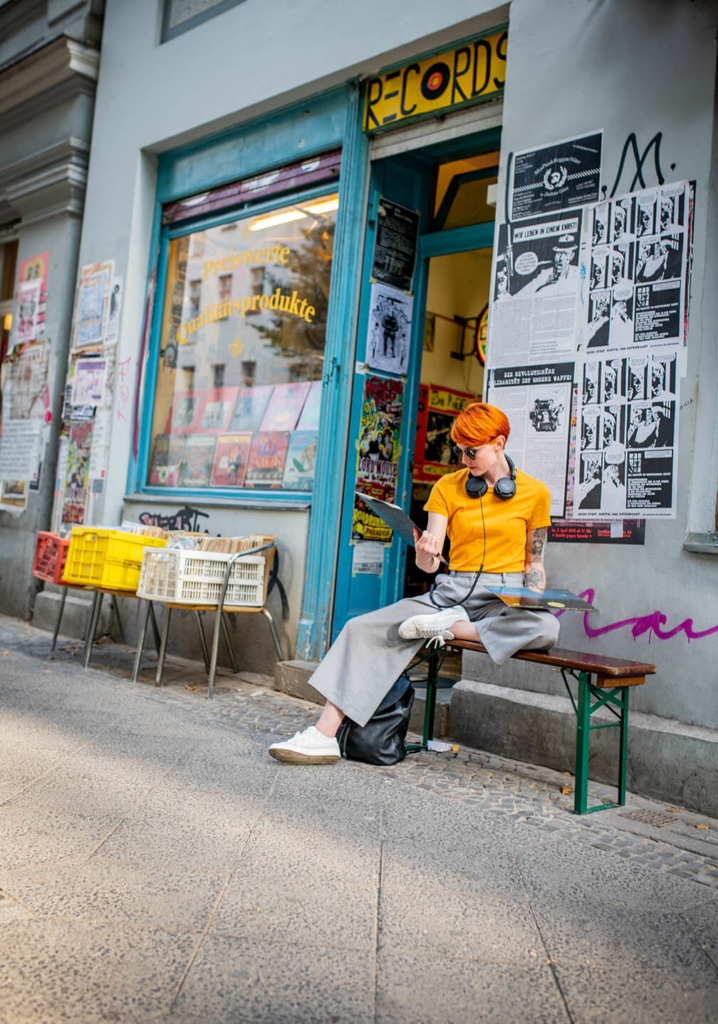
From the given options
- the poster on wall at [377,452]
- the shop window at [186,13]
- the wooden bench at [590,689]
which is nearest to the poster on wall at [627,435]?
the wooden bench at [590,689]

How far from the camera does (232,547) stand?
692 centimetres

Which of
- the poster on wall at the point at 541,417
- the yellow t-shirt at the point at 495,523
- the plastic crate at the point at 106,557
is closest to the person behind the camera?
the yellow t-shirt at the point at 495,523

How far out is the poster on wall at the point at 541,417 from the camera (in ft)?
17.7

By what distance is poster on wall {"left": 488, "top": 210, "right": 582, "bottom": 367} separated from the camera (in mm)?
5473

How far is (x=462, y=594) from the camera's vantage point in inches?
192

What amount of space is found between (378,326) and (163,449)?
2686mm

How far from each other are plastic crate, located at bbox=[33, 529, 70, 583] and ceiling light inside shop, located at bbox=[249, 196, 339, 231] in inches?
121

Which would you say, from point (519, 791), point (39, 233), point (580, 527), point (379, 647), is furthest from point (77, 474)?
point (519, 791)

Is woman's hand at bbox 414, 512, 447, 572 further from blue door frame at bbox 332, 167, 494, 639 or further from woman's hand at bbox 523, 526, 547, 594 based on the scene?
blue door frame at bbox 332, 167, 494, 639

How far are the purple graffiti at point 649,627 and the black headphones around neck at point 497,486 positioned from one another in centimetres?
79

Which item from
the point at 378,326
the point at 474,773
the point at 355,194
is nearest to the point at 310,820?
the point at 474,773

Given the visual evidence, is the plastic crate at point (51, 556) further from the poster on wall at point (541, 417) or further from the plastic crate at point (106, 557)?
the poster on wall at point (541, 417)

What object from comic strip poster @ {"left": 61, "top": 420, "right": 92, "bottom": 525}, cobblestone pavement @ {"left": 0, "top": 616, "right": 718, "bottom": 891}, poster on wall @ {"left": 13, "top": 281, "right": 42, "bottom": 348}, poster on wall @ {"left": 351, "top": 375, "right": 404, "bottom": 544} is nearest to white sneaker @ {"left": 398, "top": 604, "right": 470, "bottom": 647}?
cobblestone pavement @ {"left": 0, "top": 616, "right": 718, "bottom": 891}

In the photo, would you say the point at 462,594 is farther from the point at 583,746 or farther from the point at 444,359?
the point at 444,359
